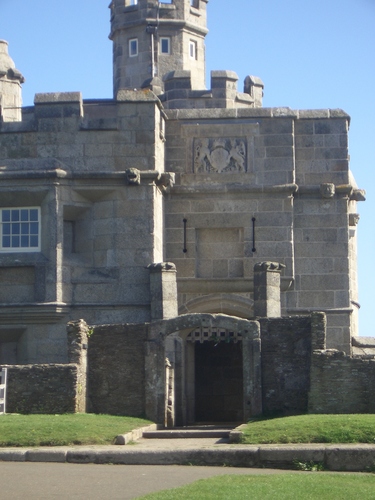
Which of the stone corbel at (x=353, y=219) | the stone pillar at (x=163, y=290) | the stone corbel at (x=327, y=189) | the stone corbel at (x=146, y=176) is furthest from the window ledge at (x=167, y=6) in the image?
the stone pillar at (x=163, y=290)

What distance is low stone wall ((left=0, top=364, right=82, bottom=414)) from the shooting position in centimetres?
2809

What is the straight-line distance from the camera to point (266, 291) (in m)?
31.3

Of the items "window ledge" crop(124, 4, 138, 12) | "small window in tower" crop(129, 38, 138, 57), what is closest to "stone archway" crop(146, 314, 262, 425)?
"small window in tower" crop(129, 38, 138, 57)

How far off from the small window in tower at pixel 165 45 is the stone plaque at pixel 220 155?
13.8 meters

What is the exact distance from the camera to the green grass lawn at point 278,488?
18.8 meters

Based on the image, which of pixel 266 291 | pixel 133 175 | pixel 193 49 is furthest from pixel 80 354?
pixel 193 49

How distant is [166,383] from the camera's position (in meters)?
29.5

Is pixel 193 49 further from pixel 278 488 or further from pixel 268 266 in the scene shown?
pixel 278 488

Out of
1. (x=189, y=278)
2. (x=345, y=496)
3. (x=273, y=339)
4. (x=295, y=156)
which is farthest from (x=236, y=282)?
(x=345, y=496)

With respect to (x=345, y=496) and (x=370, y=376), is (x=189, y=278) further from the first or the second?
(x=345, y=496)

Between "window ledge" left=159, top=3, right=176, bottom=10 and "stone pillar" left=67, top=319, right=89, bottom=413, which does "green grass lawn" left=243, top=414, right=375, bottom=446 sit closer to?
"stone pillar" left=67, top=319, right=89, bottom=413

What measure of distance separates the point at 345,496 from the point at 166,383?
10760 millimetres

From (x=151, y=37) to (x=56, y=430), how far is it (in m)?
25.8

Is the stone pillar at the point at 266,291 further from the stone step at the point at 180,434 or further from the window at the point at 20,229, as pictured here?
the window at the point at 20,229
